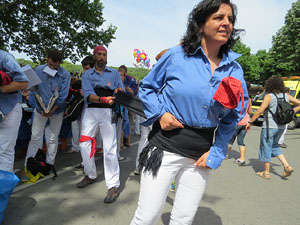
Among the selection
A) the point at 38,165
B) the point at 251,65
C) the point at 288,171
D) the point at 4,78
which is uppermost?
the point at 251,65

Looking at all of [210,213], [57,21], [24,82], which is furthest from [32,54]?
[210,213]

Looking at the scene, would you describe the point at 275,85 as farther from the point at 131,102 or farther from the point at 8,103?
the point at 8,103

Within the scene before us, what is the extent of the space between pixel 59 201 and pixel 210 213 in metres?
2.07

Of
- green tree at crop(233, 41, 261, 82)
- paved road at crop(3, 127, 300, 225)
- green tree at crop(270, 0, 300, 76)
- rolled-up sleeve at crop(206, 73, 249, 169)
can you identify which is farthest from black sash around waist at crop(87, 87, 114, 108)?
green tree at crop(233, 41, 261, 82)

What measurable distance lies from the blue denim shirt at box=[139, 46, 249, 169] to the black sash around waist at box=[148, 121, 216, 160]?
56 millimetres

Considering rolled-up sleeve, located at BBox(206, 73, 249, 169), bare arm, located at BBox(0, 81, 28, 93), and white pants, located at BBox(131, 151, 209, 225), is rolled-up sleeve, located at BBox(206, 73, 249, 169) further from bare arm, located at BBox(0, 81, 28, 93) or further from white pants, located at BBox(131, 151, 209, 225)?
bare arm, located at BBox(0, 81, 28, 93)

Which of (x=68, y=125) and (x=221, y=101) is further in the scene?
(x=68, y=125)

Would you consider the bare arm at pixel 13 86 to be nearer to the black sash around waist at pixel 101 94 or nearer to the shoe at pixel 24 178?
the black sash around waist at pixel 101 94

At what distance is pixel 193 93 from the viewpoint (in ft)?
4.63

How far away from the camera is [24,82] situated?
255cm

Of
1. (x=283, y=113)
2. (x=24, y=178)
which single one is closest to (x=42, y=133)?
(x=24, y=178)

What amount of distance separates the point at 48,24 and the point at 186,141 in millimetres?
11294

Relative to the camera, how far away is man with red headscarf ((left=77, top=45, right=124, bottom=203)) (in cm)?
307

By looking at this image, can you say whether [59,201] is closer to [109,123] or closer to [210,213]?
[109,123]
